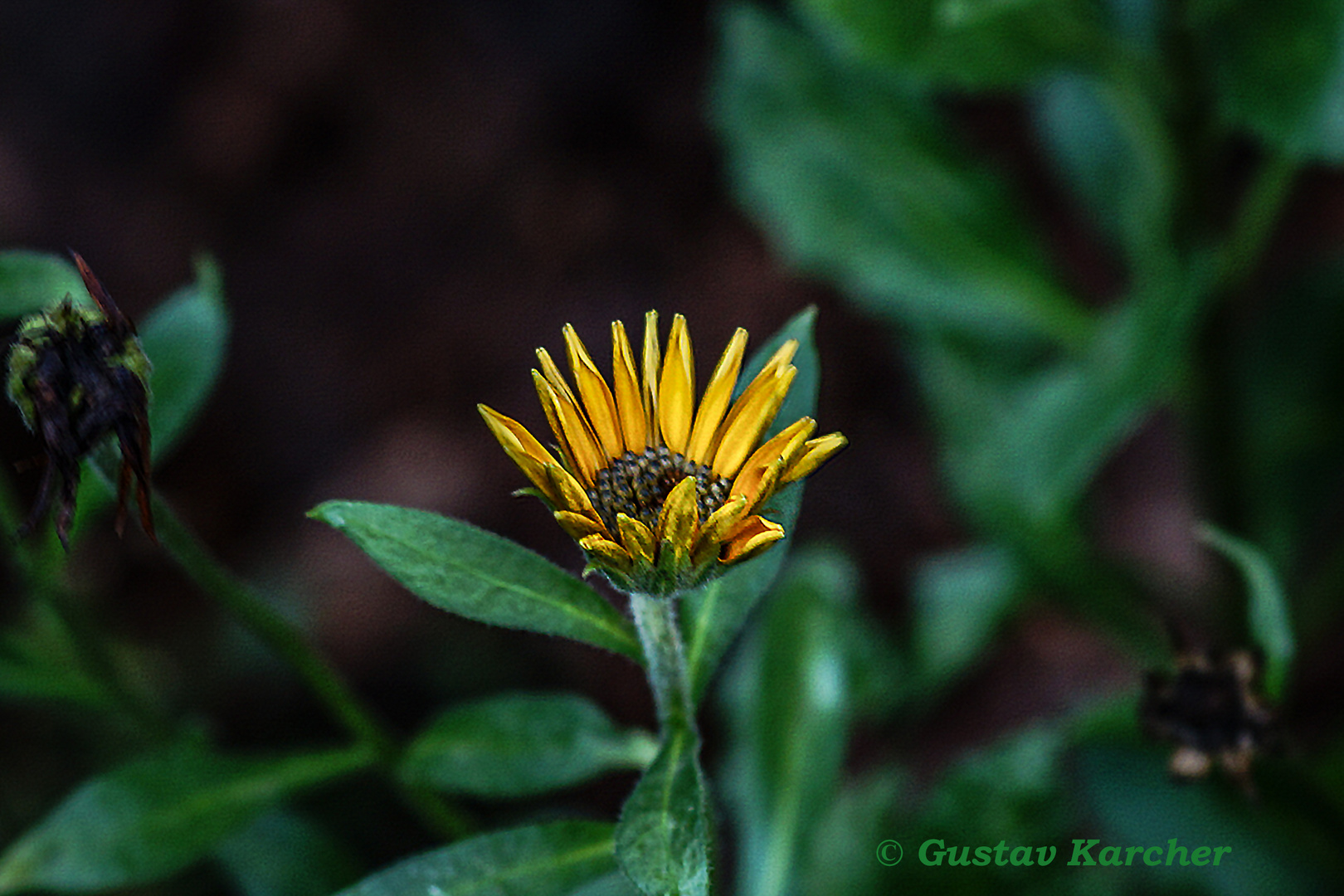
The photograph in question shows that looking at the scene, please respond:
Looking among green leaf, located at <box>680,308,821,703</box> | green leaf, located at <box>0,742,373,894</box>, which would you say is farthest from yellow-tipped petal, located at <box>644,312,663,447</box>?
green leaf, located at <box>0,742,373,894</box>

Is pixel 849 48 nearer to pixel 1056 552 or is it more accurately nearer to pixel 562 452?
pixel 1056 552

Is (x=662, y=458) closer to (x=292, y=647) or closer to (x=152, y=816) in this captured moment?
(x=292, y=647)

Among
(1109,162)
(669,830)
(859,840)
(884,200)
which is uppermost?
→ (1109,162)

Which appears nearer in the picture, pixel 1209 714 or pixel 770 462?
pixel 770 462

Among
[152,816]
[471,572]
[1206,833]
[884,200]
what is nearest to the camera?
[471,572]

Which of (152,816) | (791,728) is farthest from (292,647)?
(791,728)

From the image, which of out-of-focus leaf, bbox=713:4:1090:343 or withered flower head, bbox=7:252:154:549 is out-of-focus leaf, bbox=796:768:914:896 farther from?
withered flower head, bbox=7:252:154:549

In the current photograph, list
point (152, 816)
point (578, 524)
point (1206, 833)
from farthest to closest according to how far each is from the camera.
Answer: point (1206, 833), point (152, 816), point (578, 524)

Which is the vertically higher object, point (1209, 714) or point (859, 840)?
point (1209, 714)
